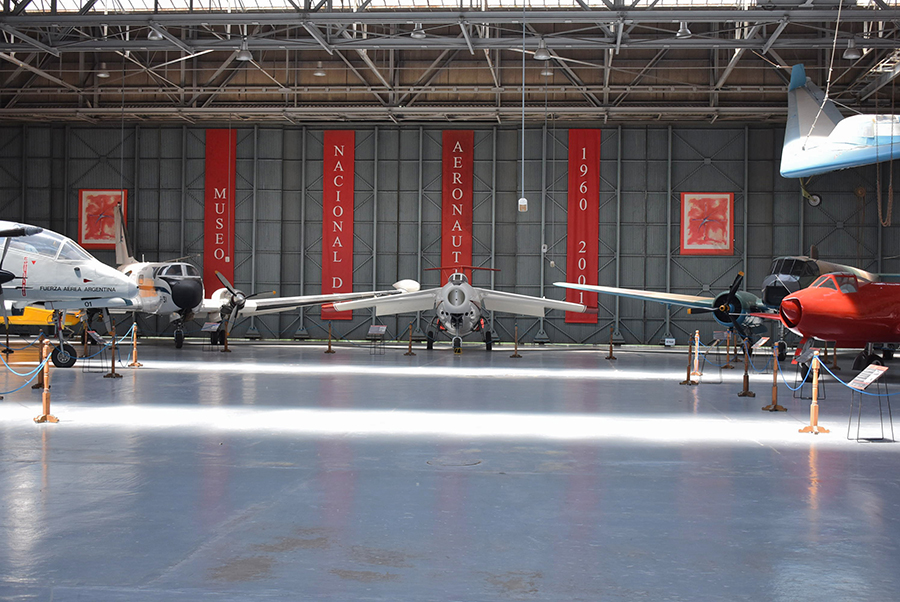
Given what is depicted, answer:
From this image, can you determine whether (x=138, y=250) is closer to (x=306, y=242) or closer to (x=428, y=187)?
(x=306, y=242)

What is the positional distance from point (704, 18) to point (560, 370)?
36.6ft

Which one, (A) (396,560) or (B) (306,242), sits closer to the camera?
(A) (396,560)

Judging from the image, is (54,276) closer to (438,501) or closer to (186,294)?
(186,294)

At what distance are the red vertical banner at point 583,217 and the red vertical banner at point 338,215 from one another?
10.4 m

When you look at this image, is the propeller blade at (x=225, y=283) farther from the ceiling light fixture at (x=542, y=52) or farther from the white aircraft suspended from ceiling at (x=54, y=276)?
the ceiling light fixture at (x=542, y=52)

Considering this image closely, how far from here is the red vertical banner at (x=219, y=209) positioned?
1380 inches

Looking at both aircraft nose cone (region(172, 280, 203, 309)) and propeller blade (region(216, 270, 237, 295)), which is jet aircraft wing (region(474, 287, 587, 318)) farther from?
aircraft nose cone (region(172, 280, 203, 309))

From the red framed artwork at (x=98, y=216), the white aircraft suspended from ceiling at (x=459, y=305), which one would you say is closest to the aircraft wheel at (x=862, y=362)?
the white aircraft suspended from ceiling at (x=459, y=305)

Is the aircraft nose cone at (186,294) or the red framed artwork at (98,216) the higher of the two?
the red framed artwork at (98,216)

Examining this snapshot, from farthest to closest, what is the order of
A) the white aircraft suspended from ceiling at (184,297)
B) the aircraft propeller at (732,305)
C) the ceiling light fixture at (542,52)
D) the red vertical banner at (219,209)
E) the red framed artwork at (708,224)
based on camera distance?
Answer: 1. the red vertical banner at (219,209)
2. the red framed artwork at (708,224)
3. the white aircraft suspended from ceiling at (184,297)
4. the ceiling light fixture at (542,52)
5. the aircraft propeller at (732,305)

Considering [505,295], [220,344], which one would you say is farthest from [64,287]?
[505,295]

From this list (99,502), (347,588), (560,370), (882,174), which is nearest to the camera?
(347,588)

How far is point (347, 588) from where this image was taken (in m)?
4.25

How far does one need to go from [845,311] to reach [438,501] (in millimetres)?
13580
